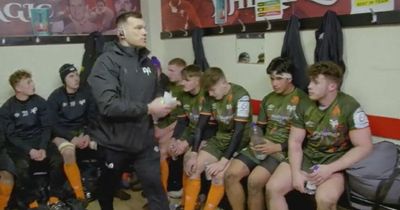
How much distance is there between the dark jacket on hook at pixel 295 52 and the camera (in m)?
2.54

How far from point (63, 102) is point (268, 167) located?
189 cm

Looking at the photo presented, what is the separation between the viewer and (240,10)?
10.2ft

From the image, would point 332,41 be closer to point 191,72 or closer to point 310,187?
point 310,187

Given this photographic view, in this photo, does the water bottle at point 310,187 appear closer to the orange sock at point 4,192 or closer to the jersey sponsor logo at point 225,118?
the jersey sponsor logo at point 225,118

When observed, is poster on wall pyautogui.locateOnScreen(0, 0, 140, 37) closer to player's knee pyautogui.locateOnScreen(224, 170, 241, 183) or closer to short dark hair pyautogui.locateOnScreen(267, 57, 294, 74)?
short dark hair pyautogui.locateOnScreen(267, 57, 294, 74)

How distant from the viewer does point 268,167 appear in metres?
2.39

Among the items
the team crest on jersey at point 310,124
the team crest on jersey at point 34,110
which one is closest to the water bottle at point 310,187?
the team crest on jersey at point 310,124

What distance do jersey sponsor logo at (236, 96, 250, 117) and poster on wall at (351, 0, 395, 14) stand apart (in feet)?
2.91

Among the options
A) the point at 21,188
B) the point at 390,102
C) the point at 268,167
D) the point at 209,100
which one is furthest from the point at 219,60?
the point at 21,188

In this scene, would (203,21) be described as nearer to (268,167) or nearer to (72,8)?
(72,8)

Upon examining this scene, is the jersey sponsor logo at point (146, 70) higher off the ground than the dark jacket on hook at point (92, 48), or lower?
lower

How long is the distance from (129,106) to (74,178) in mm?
1439

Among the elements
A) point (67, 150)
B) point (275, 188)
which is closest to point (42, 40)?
point (67, 150)

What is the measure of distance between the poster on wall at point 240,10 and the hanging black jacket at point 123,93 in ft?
3.76
